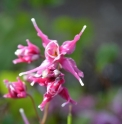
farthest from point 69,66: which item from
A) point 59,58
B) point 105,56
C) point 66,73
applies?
point 66,73

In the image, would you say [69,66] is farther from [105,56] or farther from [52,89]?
[105,56]

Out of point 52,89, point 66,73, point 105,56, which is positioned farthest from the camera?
point 66,73

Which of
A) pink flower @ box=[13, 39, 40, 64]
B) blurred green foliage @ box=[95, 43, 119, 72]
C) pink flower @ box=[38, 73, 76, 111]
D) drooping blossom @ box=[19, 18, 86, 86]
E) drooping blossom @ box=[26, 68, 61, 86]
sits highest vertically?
blurred green foliage @ box=[95, 43, 119, 72]

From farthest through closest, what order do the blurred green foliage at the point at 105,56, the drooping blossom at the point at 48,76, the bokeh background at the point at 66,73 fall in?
the blurred green foliage at the point at 105,56
the bokeh background at the point at 66,73
the drooping blossom at the point at 48,76

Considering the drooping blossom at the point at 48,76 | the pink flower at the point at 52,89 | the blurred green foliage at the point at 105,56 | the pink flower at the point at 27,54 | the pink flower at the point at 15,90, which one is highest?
the blurred green foliage at the point at 105,56

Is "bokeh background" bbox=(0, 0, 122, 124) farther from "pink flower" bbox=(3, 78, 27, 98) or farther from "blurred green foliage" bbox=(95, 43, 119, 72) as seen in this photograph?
"pink flower" bbox=(3, 78, 27, 98)

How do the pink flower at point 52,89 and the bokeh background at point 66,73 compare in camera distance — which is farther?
the bokeh background at point 66,73

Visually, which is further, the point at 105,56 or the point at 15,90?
the point at 105,56

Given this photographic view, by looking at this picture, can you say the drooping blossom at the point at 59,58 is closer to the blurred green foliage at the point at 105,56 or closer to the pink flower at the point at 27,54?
the pink flower at the point at 27,54

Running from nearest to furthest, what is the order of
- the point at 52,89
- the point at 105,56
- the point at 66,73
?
the point at 52,89, the point at 105,56, the point at 66,73

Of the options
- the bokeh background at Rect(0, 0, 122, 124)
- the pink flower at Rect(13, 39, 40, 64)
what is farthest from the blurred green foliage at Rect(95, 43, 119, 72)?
the pink flower at Rect(13, 39, 40, 64)

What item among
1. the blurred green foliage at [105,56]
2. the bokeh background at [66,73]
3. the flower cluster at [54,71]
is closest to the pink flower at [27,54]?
the flower cluster at [54,71]
